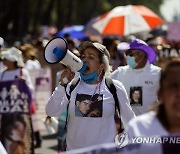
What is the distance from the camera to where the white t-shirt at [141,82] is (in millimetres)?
6867

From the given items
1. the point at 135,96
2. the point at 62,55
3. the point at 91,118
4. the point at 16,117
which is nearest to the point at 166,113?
the point at 91,118

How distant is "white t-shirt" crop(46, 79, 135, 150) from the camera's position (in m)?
5.14

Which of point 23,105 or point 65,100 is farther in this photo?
point 23,105

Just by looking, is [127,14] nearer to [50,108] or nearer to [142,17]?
[142,17]

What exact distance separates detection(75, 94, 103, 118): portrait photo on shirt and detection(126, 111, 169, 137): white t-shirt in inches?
79.2

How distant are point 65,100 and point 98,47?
1.71 ft

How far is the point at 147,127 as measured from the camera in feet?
10.3

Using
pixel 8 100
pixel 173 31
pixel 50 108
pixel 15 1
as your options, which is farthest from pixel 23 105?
pixel 15 1

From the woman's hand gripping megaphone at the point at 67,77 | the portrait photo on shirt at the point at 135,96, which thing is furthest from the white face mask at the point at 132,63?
the woman's hand gripping megaphone at the point at 67,77

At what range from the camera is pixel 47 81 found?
1180 centimetres

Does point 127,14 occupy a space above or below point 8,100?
above

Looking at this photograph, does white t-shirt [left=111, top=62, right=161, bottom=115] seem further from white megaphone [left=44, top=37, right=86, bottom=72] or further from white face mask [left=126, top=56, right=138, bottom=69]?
white megaphone [left=44, top=37, right=86, bottom=72]

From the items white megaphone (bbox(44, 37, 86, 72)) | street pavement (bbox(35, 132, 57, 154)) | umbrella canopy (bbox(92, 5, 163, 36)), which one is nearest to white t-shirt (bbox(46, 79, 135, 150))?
white megaphone (bbox(44, 37, 86, 72))

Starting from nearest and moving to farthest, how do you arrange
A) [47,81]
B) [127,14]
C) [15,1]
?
[47,81], [127,14], [15,1]
